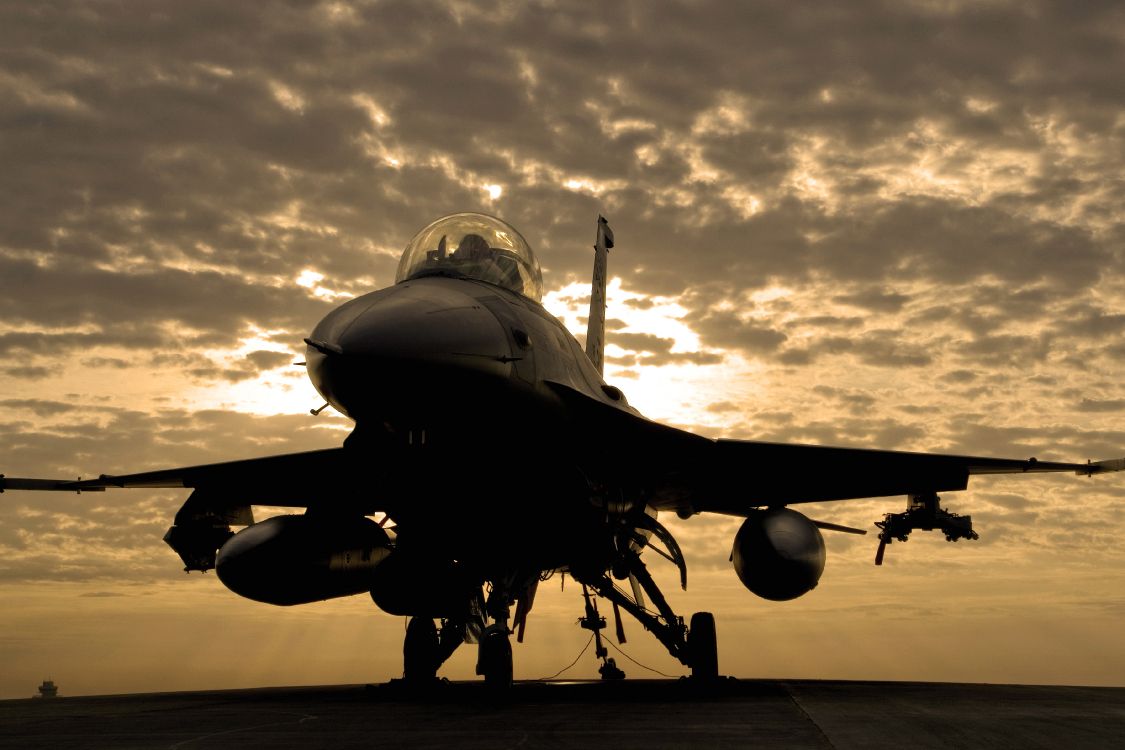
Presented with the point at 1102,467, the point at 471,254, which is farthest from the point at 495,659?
the point at 1102,467

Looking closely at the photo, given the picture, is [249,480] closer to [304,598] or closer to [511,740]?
[304,598]

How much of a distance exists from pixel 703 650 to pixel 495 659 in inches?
223

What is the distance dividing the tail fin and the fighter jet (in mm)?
5552

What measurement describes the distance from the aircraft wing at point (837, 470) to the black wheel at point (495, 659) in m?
4.45

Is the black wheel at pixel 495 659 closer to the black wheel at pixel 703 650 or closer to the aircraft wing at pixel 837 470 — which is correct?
the aircraft wing at pixel 837 470

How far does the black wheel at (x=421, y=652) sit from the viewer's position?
→ 14938 millimetres

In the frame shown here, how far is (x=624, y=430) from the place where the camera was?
13133mm

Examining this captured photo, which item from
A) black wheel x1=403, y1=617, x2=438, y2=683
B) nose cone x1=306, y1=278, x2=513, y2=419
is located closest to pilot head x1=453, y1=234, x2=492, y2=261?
nose cone x1=306, y1=278, x2=513, y2=419

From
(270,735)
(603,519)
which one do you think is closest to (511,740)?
(270,735)

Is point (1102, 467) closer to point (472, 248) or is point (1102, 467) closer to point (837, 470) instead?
point (837, 470)

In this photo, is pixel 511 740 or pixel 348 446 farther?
pixel 348 446

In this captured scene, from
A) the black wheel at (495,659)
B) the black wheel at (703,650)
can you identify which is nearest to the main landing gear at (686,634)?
the black wheel at (703,650)

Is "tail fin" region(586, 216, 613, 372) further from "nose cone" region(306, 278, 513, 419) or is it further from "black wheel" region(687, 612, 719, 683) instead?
"nose cone" region(306, 278, 513, 419)

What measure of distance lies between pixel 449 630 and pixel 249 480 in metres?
4.25
